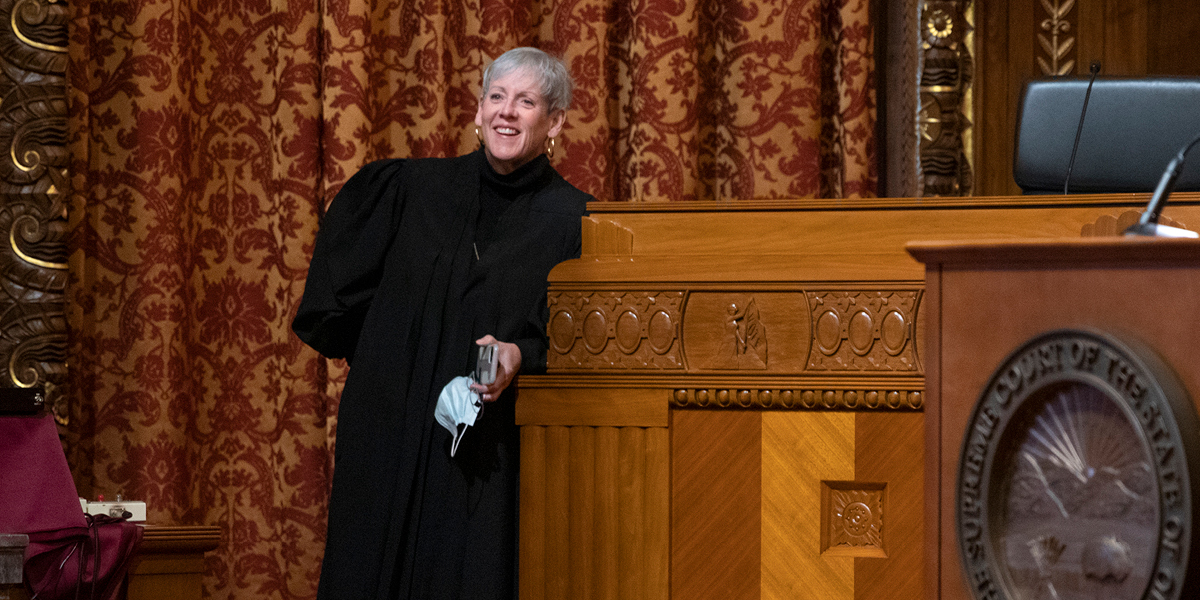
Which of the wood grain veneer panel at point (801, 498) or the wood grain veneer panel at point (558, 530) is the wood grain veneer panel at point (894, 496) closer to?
the wood grain veneer panel at point (801, 498)

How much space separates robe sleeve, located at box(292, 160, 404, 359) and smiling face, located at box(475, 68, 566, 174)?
195 millimetres

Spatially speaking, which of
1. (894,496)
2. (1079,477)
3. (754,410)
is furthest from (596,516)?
(1079,477)

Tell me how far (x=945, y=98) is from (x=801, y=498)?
1930 mm

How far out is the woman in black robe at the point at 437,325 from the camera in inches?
77.2

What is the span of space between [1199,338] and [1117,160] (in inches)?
38.3

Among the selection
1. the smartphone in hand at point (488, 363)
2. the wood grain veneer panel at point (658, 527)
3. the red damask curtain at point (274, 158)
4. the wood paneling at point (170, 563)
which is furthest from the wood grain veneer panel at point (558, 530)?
the red damask curtain at point (274, 158)

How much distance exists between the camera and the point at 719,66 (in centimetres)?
334

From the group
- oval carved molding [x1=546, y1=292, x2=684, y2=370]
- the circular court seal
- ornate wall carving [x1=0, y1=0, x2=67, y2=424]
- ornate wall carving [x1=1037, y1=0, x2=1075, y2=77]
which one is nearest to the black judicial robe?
oval carved molding [x1=546, y1=292, x2=684, y2=370]

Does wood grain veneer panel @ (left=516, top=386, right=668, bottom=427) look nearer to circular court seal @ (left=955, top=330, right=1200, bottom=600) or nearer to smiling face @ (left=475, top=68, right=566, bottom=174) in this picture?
circular court seal @ (left=955, top=330, right=1200, bottom=600)

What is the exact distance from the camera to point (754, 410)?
1.57 meters

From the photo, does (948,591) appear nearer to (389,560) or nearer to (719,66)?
(389,560)

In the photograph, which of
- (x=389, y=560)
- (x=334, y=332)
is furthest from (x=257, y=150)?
(x=389, y=560)

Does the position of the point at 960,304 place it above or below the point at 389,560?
above

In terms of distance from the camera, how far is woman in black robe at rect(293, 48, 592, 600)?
1.96 meters
